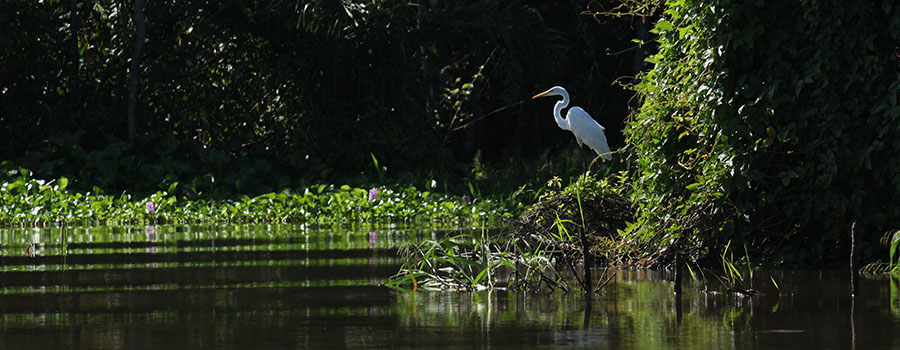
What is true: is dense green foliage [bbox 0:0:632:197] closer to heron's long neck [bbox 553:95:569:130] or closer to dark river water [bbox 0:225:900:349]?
heron's long neck [bbox 553:95:569:130]

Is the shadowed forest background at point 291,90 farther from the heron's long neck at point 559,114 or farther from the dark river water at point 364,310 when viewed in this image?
the dark river water at point 364,310

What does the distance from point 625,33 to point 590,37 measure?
0.78 metres

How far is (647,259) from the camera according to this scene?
9531 mm

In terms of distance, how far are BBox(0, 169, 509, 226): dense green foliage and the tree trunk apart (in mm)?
A: 3108

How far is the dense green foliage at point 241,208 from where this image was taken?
1541cm

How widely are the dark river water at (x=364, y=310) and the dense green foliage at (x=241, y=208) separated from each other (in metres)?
4.66

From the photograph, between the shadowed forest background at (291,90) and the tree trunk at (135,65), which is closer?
the shadowed forest background at (291,90)

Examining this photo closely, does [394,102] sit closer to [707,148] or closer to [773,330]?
[707,148]

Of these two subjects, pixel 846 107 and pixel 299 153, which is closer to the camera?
pixel 846 107

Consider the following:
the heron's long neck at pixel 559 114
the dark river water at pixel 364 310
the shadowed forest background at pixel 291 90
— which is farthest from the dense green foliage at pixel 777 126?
the heron's long neck at pixel 559 114

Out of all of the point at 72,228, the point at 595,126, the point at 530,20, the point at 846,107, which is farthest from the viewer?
the point at 530,20

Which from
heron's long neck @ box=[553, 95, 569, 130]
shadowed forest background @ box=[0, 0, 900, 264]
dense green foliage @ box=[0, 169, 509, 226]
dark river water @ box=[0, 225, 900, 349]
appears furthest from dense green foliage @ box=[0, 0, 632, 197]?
dark river water @ box=[0, 225, 900, 349]

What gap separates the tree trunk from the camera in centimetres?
1969

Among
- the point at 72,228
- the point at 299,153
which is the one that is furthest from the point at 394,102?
the point at 72,228
